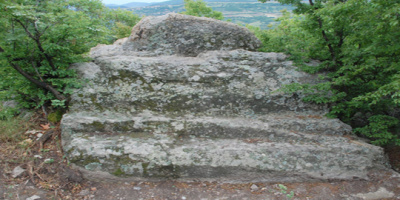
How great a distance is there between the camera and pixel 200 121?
5.14 meters

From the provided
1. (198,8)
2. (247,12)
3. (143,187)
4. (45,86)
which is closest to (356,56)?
(143,187)

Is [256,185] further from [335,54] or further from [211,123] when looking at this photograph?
[335,54]

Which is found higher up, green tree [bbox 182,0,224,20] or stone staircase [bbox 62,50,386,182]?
green tree [bbox 182,0,224,20]

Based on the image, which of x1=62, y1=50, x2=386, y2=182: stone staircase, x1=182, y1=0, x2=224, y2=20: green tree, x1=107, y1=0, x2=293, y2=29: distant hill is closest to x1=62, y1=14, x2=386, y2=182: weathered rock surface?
x1=62, y1=50, x2=386, y2=182: stone staircase

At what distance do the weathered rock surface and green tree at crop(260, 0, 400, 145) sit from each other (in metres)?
0.48

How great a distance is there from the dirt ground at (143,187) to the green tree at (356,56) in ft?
4.21

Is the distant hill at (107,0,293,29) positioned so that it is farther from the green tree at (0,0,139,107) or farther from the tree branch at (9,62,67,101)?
the tree branch at (9,62,67,101)

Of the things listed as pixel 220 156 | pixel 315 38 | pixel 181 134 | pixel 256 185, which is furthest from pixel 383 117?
pixel 181 134

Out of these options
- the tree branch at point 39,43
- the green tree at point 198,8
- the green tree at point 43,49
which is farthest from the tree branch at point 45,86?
the green tree at point 198,8

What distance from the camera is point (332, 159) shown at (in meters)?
4.48

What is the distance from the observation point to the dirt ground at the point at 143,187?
3.92 metres

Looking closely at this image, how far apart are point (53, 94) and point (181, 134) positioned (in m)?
3.12

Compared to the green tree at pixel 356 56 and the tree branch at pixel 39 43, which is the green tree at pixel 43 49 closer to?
the tree branch at pixel 39 43

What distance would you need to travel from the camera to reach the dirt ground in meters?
3.92
